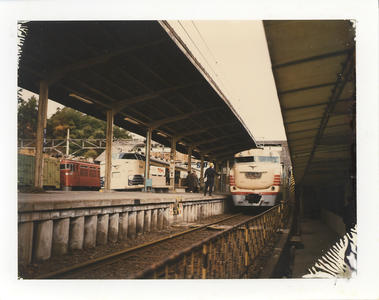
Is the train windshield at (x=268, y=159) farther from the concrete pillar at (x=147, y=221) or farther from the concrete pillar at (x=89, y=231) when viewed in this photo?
the concrete pillar at (x=89, y=231)

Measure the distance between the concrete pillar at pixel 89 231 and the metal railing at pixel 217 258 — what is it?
3.12 meters

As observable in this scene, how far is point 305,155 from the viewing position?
37.1 feet

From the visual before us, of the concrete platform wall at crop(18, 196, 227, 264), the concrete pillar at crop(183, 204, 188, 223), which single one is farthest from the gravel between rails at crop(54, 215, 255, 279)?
the concrete pillar at crop(183, 204, 188, 223)

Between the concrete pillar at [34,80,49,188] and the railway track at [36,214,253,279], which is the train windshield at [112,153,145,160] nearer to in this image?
the concrete pillar at [34,80,49,188]

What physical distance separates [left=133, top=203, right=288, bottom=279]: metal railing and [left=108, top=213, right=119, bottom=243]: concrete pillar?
319 centimetres

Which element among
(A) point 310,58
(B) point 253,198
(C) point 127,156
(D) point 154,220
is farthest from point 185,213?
(A) point 310,58

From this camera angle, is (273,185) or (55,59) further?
(273,185)

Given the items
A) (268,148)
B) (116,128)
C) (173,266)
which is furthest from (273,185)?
(173,266)

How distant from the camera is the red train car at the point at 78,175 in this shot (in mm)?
19047

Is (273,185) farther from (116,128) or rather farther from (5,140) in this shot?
(5,140)

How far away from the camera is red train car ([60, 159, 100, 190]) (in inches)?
750

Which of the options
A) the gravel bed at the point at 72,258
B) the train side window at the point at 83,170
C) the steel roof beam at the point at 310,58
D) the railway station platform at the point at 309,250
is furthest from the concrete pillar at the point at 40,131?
the train side window at the point at 83,170

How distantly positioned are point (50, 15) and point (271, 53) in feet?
9.80

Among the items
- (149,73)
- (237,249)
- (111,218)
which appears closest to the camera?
(237,249)
